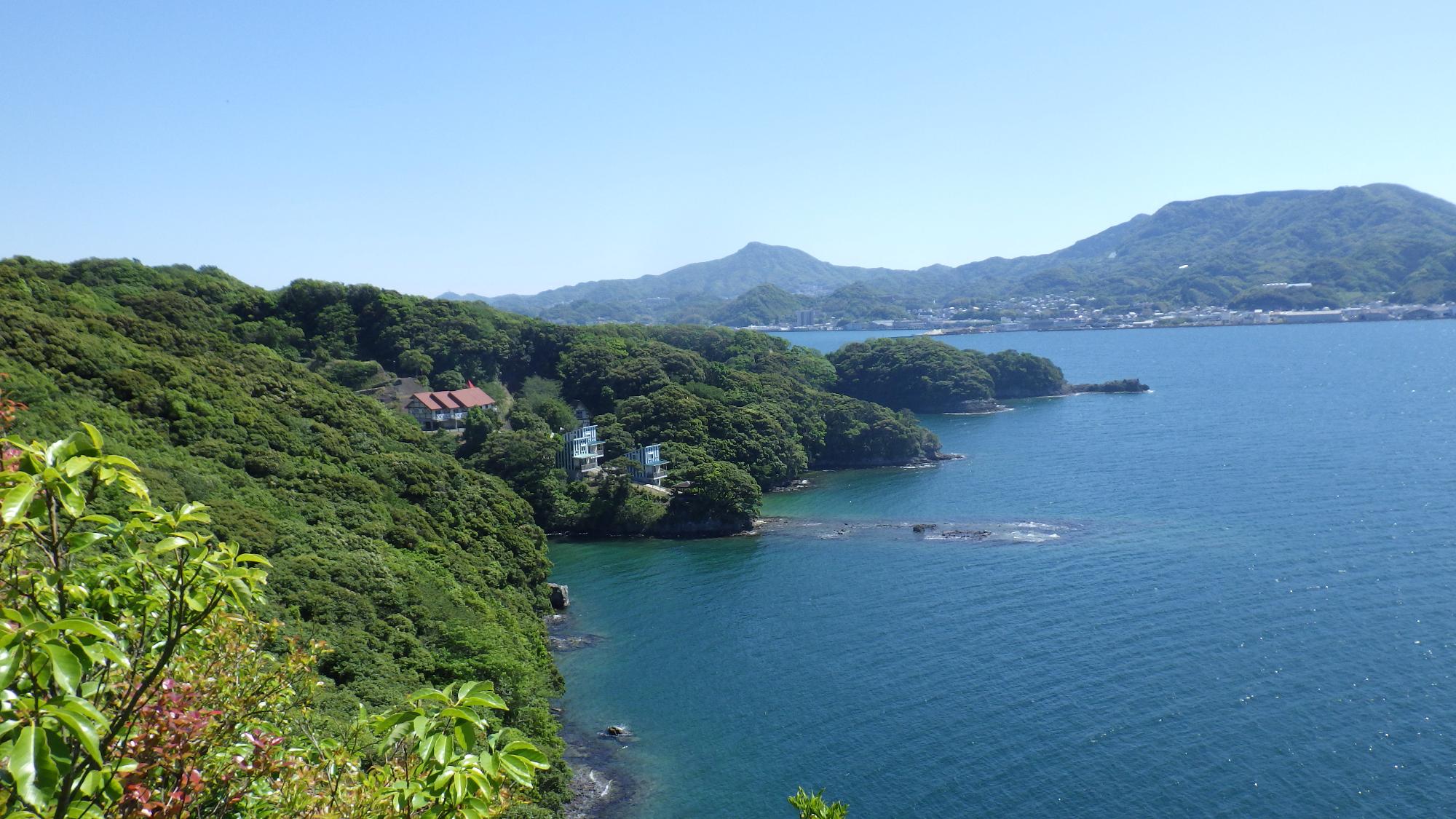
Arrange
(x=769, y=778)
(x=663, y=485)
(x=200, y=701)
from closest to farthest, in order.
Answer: (x=200, y=701) → (x=769, y=778) → (x=663, y=485)

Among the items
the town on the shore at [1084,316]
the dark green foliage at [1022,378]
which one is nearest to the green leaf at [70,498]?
the dark green foliage at [1022,378]

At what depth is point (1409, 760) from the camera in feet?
59.2

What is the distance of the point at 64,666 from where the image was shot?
2328mm

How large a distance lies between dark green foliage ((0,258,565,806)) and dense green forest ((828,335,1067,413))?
159 ft

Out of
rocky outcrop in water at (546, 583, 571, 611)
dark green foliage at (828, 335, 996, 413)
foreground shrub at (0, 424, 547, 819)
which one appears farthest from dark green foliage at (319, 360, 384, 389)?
foreground shrub at (0, 424, 547, 819)

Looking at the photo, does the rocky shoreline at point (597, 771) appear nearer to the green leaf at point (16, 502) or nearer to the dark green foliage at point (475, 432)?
the green leaf at point (16, 502)

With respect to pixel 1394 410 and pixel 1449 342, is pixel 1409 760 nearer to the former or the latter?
pixel 1394 410

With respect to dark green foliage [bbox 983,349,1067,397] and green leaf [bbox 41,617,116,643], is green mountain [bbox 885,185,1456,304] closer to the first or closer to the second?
dark green foliage [bbox 983,349,1067,397]

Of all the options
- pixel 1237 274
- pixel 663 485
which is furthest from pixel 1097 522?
pixel 1237 274

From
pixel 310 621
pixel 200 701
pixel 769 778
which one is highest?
pixel 200 701

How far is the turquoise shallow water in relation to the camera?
1820 cm

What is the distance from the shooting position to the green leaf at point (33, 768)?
2.17 m

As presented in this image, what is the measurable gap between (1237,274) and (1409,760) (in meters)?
179

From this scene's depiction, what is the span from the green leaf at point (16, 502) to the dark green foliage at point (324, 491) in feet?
42.0
